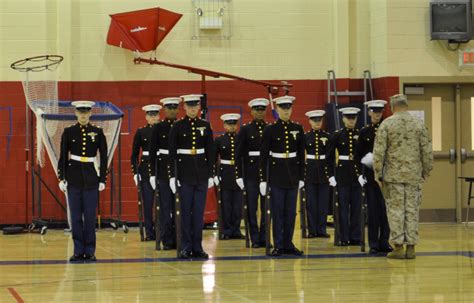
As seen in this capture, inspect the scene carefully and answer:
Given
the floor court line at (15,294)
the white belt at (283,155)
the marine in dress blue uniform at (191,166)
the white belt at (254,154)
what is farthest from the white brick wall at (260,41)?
the floor court line at (15,294)

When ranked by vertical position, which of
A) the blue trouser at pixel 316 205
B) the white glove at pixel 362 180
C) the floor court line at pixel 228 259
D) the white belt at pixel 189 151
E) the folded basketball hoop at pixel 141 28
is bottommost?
the floor court line at pixel 228 259

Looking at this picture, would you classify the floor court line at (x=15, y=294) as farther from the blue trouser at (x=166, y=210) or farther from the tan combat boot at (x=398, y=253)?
the tan combat boot at (x=398, y=253)

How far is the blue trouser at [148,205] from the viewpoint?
14.3 metres

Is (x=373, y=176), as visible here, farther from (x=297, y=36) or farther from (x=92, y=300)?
(x=297, y=36)

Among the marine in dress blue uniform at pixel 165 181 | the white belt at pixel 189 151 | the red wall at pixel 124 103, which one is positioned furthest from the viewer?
the red wall at pixel 124 103

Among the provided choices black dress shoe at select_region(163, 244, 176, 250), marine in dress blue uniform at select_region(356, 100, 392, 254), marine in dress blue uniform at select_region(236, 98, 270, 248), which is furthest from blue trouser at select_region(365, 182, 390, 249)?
black dress shoe at select_region(163, 244, 176, 250)

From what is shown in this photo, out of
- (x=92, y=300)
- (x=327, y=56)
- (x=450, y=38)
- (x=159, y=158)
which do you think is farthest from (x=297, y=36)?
(x=92, y=300)

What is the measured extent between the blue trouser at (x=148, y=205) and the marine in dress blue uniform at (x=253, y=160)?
1.70 m

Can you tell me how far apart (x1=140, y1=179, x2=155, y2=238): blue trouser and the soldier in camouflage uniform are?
407 cm

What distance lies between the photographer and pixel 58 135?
15.6m

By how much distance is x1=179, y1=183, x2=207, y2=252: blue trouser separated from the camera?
466 inches

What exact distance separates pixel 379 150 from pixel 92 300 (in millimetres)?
4264

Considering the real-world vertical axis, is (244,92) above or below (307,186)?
above

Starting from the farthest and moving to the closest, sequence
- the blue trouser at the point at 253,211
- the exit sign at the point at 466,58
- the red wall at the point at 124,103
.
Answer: the exit sign at the point at 466,58, the red wall at the point at 124,103, the blue trouser at the point at 253,211
